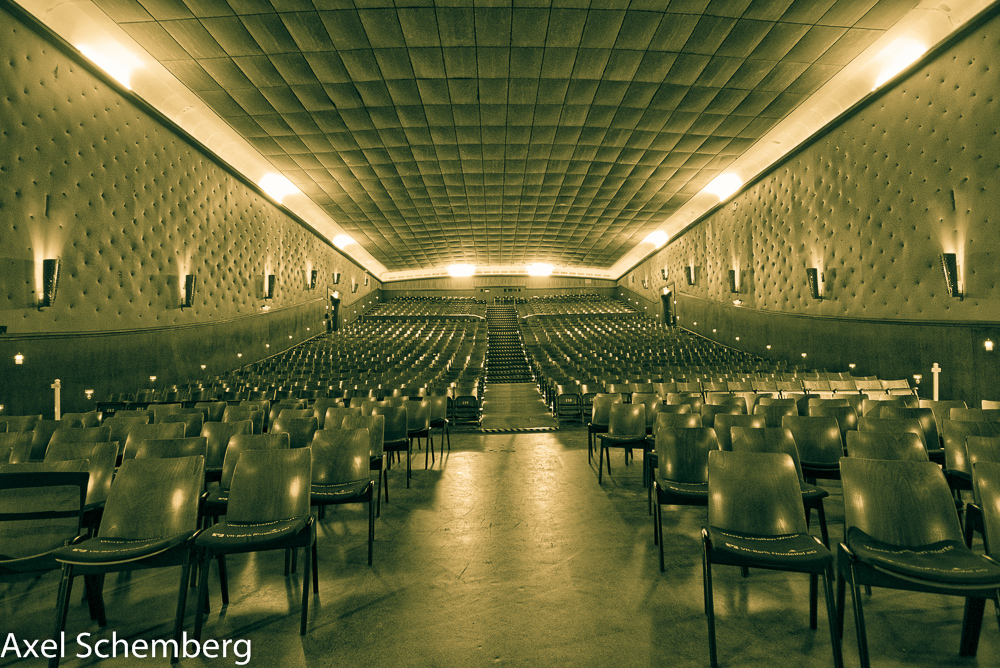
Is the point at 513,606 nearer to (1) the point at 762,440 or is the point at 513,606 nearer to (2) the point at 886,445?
(1) the point at 762,440

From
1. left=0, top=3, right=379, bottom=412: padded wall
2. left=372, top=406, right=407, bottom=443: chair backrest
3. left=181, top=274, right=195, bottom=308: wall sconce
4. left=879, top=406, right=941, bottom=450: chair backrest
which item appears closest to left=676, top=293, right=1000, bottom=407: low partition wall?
left=879, top=406, right=941, bottom=450: chair backrest

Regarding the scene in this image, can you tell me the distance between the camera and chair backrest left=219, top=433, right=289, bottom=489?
3244 millimetres

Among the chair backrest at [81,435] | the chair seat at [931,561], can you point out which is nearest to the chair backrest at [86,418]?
the chair backrest at [81,435]

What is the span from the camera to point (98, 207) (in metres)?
8.27

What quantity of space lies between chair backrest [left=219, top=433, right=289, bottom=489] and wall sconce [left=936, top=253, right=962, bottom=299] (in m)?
9.71

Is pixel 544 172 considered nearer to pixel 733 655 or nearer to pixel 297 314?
pixel 297 314

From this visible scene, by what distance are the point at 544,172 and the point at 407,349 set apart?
7.03 meters

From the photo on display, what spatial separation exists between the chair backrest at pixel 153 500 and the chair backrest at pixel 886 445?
398cm

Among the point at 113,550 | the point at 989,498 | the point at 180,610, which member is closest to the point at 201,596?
the point at 180,610

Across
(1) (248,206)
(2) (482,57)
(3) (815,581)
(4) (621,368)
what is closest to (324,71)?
(2) (482,57)

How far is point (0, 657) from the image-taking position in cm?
213

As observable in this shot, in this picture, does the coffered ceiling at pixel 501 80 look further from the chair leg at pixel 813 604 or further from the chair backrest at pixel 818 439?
the chair leg at pixel 813 604

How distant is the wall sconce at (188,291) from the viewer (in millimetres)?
10602

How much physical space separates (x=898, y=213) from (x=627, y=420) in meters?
7.83
